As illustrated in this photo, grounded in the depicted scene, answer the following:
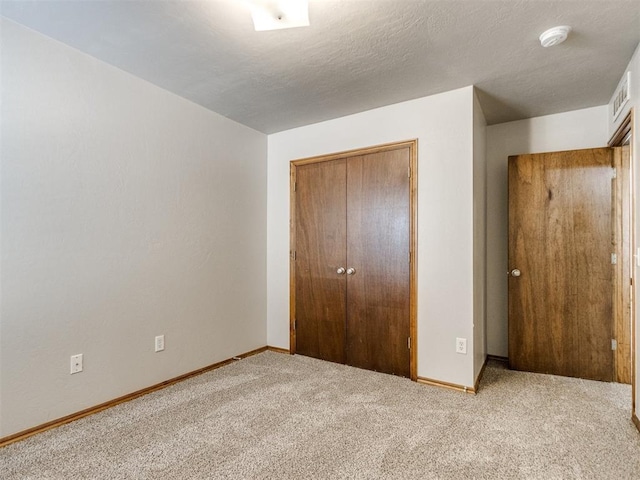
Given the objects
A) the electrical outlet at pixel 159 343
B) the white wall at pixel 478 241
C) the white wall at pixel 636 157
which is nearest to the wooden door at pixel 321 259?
the white wall at pixel 478 241

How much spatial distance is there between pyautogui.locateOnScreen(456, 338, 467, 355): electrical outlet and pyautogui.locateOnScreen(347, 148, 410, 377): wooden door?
0.40 m

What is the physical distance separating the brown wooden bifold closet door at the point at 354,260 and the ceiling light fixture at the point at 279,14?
146 centimetres

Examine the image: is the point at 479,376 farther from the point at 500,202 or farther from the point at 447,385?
the point at 500,202

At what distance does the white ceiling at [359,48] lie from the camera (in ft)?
5.72

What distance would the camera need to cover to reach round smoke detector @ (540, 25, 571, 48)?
1854 millimetres

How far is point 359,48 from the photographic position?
2.08 meters

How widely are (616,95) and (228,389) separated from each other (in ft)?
12.2

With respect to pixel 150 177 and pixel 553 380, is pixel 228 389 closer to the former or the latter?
pixel 150 177

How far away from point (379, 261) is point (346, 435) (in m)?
1.45

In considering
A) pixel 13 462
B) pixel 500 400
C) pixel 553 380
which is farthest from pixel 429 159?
pixel 13 462

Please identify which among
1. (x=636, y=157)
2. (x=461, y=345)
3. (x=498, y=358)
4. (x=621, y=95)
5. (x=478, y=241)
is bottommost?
(x=498, y=358)

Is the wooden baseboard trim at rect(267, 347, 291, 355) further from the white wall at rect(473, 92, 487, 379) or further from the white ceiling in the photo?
the white ceiling

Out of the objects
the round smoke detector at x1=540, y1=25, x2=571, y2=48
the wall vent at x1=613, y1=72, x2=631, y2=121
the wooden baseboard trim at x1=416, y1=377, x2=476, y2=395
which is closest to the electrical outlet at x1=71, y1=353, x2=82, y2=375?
the wooden baseboard trim at x1=416, y1=377, x2=476, y2=395

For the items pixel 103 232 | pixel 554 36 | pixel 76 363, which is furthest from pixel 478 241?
pixel 76 363
